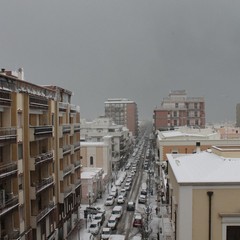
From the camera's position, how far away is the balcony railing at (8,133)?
1914cm

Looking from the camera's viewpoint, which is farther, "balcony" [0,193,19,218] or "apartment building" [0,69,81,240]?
"apartment building" [0,69,81,240]

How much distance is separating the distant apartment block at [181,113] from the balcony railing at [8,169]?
305ft

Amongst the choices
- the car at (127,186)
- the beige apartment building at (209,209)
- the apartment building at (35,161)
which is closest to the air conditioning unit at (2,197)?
the apartment building at (35,161)

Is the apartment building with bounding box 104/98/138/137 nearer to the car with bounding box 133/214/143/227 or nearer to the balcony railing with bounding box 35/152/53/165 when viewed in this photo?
the car with bounding box 133/214/143/227

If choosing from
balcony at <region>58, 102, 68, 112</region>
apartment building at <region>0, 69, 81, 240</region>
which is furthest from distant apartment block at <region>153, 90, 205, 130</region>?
balcony at <region>58, 102, 68, 112</region>

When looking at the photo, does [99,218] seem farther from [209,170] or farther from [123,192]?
[209,170]

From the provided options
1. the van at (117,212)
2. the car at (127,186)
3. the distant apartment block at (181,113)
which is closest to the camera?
the van at (117,212)

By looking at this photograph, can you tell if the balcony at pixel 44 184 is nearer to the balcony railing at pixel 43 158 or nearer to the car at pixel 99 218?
the balcony railing at pixel 43 158

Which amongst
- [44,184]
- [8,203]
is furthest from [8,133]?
[44,184]

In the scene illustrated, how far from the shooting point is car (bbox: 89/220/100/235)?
110 feet

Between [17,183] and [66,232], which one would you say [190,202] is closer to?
[17,183]

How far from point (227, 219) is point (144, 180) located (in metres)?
53.8

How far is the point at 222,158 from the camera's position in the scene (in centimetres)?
1424

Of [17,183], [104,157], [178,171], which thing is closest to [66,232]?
[17,183]
